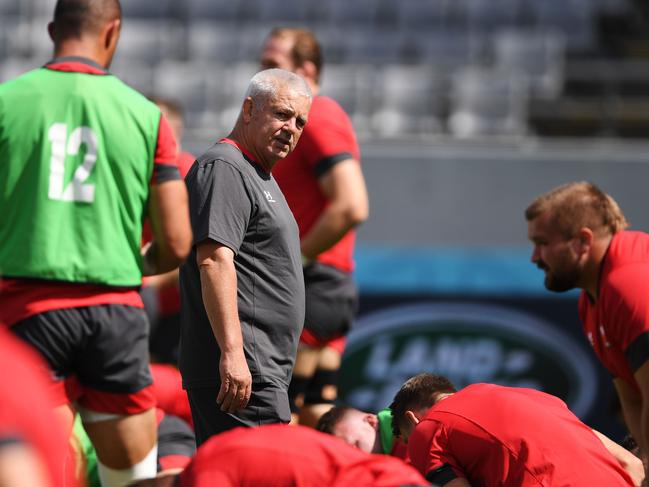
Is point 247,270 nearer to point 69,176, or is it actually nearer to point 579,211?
point 69,176

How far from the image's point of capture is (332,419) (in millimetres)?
4375

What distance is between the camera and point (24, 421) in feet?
5.41

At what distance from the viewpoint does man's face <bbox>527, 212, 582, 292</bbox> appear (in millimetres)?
4383

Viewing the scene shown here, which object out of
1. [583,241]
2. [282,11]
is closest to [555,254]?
[583,241]

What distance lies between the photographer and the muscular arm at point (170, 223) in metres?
3.75

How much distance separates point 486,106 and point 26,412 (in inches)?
339

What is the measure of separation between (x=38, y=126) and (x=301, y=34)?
5.06 ft

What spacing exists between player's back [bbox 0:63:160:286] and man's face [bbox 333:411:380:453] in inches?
41.3

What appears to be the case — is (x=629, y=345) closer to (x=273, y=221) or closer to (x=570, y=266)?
(x=570, y=266)

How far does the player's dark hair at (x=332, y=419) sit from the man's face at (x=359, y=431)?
14mm

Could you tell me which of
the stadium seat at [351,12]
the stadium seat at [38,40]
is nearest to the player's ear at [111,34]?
the stadium seat at [38,40]

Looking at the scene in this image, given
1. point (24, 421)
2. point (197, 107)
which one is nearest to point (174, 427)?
point (24, 421)

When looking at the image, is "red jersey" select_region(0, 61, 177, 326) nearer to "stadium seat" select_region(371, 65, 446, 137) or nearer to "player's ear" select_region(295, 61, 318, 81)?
"player's ear" select_region(295, 61, 318, 81)

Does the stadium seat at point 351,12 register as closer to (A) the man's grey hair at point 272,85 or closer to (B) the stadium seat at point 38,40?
(B) the stadium seat at point 38,40
